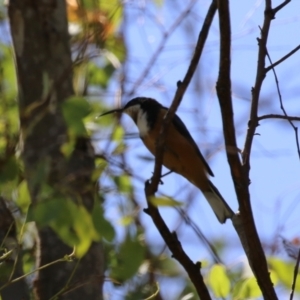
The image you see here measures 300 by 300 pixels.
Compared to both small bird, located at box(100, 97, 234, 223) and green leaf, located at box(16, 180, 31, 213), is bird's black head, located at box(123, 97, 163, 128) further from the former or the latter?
green leaf, located at box(16, 180, 31, 213)

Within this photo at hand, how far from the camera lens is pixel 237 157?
6.18 feet

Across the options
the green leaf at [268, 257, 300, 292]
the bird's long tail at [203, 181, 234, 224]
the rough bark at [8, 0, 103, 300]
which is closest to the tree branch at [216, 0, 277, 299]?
the green leaf at [268, 257, 300, 292]

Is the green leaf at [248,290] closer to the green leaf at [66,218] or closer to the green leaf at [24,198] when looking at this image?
the green leaf at [66,218]

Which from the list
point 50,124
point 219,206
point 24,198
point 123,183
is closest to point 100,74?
point 219,206

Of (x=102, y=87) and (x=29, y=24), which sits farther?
(x=102, y=87)

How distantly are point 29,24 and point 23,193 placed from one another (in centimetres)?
86

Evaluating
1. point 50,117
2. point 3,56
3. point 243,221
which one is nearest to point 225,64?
point 243,221

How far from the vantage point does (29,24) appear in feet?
9.91

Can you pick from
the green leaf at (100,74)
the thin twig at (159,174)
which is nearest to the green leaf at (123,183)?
the thin twig at (159,174)

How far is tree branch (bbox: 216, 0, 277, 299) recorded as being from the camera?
1.87 metres

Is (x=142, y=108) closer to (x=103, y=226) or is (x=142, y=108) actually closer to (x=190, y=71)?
(x=190, y=71)

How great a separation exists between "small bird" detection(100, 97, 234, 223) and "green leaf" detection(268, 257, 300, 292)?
1.12 metres

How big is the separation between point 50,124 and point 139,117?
2.88ft

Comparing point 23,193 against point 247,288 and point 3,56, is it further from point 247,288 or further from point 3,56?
point 3,56
